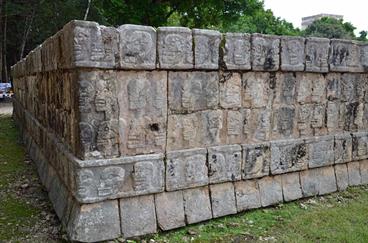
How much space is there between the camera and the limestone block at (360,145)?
18.5 ft

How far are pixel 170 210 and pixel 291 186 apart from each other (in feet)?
5.76

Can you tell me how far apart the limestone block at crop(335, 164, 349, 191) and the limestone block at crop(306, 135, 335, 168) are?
7.7 inches

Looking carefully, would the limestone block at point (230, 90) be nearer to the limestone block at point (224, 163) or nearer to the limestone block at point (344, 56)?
the limestone block at point (224, 163)

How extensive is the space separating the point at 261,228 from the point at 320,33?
47763 millimetres

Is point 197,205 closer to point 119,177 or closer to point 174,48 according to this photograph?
point 119,177

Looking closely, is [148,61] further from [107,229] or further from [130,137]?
[107,229]

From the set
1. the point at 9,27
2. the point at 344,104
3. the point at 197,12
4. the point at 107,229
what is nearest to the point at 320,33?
the point at 197,12

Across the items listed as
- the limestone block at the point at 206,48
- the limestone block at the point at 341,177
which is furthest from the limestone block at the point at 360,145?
the limestone block at the point at 206,48

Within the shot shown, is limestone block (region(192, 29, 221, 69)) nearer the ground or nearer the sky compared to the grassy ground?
nearer the sky

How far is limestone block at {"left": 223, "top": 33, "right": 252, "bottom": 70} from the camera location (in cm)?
432

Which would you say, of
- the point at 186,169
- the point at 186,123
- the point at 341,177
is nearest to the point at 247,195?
the point at 186,169

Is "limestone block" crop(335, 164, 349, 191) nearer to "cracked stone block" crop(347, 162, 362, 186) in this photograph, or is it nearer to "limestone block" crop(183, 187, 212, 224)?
"cracked stone block" crop(347, 162, 362, 186)

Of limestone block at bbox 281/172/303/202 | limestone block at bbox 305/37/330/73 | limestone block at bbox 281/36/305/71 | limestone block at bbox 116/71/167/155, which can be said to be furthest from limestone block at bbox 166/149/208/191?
limestone block at bbox 305/37/330/73

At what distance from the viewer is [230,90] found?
14.5ft
